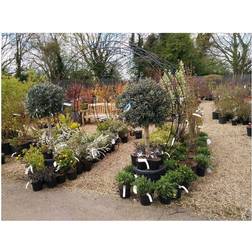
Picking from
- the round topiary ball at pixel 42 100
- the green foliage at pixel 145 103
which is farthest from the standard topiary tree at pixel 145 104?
the round topiary ball at pixel 42 100

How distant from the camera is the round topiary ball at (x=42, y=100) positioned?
182 inches

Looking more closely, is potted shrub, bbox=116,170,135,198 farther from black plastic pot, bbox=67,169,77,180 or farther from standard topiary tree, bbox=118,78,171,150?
black plastic pot, bbox=67,169,77,180

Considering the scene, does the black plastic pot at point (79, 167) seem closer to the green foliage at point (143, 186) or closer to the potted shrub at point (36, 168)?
the potted shrub at point (36, 168)

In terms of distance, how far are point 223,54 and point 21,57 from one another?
826 cm

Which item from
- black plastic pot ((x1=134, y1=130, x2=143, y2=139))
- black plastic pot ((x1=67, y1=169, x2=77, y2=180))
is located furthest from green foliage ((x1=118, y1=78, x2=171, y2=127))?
black plastic pot ((x1=134, y1=130, x2=143, y2=139))

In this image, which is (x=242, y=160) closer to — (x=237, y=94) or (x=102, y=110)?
(x=237, y=94)

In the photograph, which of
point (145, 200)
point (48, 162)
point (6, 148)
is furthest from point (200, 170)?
point (6, 148)

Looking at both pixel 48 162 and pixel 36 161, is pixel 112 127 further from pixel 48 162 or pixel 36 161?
pixel 36 161

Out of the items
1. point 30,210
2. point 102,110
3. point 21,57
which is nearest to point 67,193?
point 30,210

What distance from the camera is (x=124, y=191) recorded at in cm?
354

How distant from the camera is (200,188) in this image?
149 inches

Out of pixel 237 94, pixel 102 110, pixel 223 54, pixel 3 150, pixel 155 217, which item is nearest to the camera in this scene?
pixel 155 217

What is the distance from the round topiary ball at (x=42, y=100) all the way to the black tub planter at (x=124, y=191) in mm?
1930

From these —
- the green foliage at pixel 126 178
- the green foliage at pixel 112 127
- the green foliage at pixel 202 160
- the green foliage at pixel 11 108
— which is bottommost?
the green foliage at pixel 126 178
